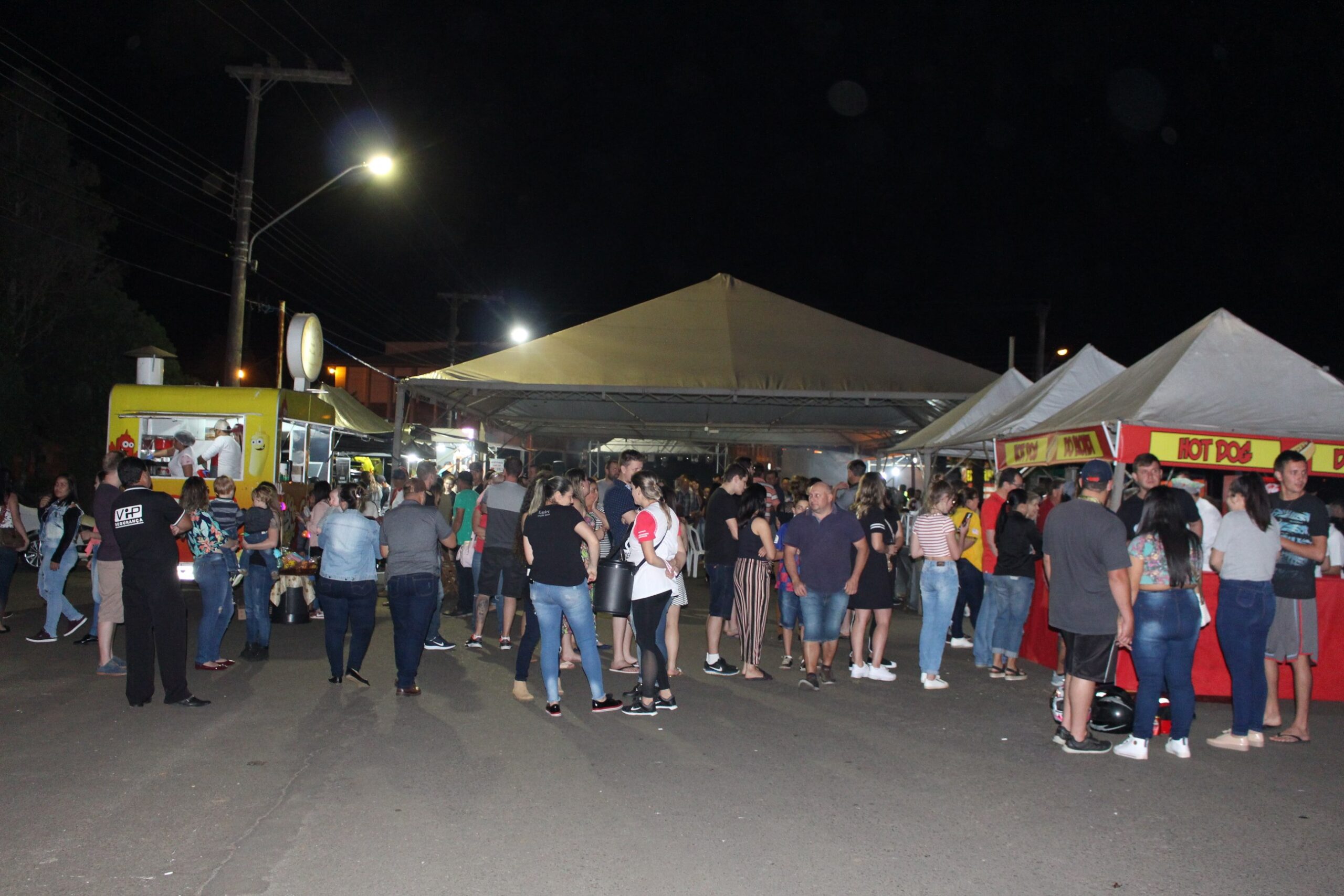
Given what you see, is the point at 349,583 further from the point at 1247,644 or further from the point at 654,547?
the point at 1247,644

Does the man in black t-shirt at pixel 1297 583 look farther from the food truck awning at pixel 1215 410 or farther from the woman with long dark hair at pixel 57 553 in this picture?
the woman with long dark hair at pixel 57 553

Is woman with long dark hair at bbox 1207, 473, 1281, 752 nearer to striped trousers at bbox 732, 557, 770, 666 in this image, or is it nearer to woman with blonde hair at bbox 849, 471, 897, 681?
woman with blonde hair at bbox 849, 471, 897, 681

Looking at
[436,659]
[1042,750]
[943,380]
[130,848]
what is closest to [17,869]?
[130,848]

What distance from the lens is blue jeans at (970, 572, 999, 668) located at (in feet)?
29.4

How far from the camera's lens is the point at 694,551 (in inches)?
687

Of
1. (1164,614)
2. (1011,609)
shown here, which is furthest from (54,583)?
(1164,614)

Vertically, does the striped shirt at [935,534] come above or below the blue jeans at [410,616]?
above

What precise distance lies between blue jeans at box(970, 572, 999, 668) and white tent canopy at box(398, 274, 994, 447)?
647cm

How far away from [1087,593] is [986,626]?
3.28 metres

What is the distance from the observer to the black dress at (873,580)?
8.34 meters

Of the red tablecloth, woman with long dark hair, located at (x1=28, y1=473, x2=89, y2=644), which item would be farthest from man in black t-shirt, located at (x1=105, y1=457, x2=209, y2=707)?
the red tablecloth

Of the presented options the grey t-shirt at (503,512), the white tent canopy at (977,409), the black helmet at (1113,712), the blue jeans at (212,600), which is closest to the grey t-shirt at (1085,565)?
the black helmet at (1113,712)

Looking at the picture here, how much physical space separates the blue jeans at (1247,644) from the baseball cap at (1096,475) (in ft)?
3.88

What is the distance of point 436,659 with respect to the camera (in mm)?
9086
